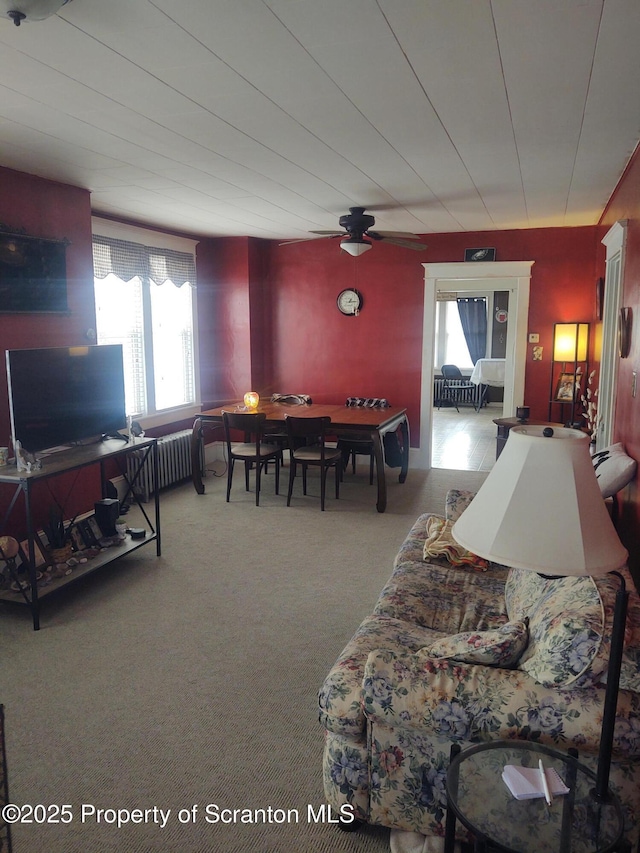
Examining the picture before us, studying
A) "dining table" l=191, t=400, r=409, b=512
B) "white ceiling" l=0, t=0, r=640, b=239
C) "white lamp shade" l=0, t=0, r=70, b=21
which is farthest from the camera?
"dining table" l=191, t=400, r=409, b=512

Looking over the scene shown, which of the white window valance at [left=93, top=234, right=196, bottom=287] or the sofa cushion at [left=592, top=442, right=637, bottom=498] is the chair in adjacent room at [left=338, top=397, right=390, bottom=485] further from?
the sofa cushion at [left=592, top=442, right=637, bottom=498]

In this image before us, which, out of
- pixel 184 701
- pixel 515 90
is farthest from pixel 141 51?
pixel 184 701

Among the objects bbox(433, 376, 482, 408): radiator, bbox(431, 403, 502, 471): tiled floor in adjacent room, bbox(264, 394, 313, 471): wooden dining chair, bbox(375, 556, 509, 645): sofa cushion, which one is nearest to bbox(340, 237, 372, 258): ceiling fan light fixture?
bbox(264, 394, 313, 471): wooden dining chair

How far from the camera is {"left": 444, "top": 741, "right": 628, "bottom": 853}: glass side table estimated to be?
1.42 metres

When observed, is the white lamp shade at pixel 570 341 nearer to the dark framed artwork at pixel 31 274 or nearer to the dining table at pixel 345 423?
the dining table at pixel 345 423

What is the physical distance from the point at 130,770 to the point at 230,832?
480 mm

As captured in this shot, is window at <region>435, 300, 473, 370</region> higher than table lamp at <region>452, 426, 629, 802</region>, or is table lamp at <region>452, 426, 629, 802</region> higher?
window at <region>435, 300, 473, 370</region>

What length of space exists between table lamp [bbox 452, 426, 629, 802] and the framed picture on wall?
199 inches

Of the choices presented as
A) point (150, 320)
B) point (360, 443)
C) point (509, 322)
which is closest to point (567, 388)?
point (509, 322)

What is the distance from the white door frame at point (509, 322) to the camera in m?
6.30

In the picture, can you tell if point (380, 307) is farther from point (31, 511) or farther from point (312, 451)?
point (31, 511)

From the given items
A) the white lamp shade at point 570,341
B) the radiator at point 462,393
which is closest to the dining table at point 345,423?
the white lamp shade at point 570,341

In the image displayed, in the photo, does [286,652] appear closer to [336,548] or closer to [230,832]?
[230,832]

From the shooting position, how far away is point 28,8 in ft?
5.37
